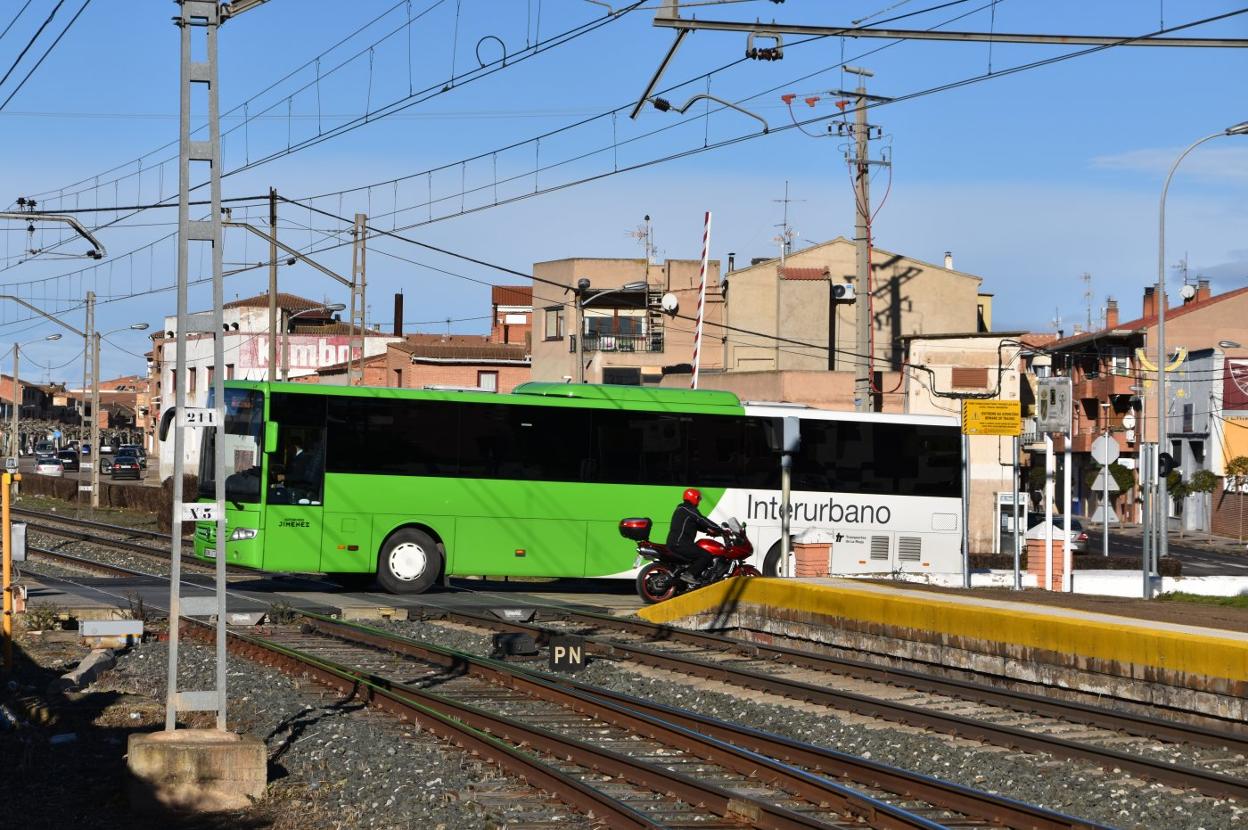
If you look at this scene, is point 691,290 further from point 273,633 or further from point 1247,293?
point 273,633

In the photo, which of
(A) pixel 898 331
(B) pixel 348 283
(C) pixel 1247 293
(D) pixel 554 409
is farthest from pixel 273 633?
(C) pixel 1247 293

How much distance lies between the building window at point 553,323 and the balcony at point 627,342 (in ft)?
4.29

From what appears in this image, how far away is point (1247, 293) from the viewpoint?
269ft

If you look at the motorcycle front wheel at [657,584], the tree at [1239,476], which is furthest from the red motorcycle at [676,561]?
the tree at [1239,476]

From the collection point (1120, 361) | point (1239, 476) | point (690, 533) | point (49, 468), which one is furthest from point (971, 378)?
point (49, 468)

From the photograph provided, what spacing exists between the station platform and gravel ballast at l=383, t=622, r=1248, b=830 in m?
2.28

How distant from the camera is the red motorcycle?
78.8 feet

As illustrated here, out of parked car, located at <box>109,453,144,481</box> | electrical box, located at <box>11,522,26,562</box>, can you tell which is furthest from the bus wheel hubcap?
parked car, located at <box>109,453,144,481</box>

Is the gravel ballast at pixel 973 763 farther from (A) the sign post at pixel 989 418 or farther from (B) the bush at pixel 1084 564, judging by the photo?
(B) the bush at pixel 1084 564

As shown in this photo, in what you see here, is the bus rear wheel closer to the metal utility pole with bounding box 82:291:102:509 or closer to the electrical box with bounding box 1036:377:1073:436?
the electrical box with bounding box 1036:377:1073:436

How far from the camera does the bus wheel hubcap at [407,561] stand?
2559cm

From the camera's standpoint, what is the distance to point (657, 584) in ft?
82.0

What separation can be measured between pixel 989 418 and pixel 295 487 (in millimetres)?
11633

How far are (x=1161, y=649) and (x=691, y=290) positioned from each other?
5597 cm
